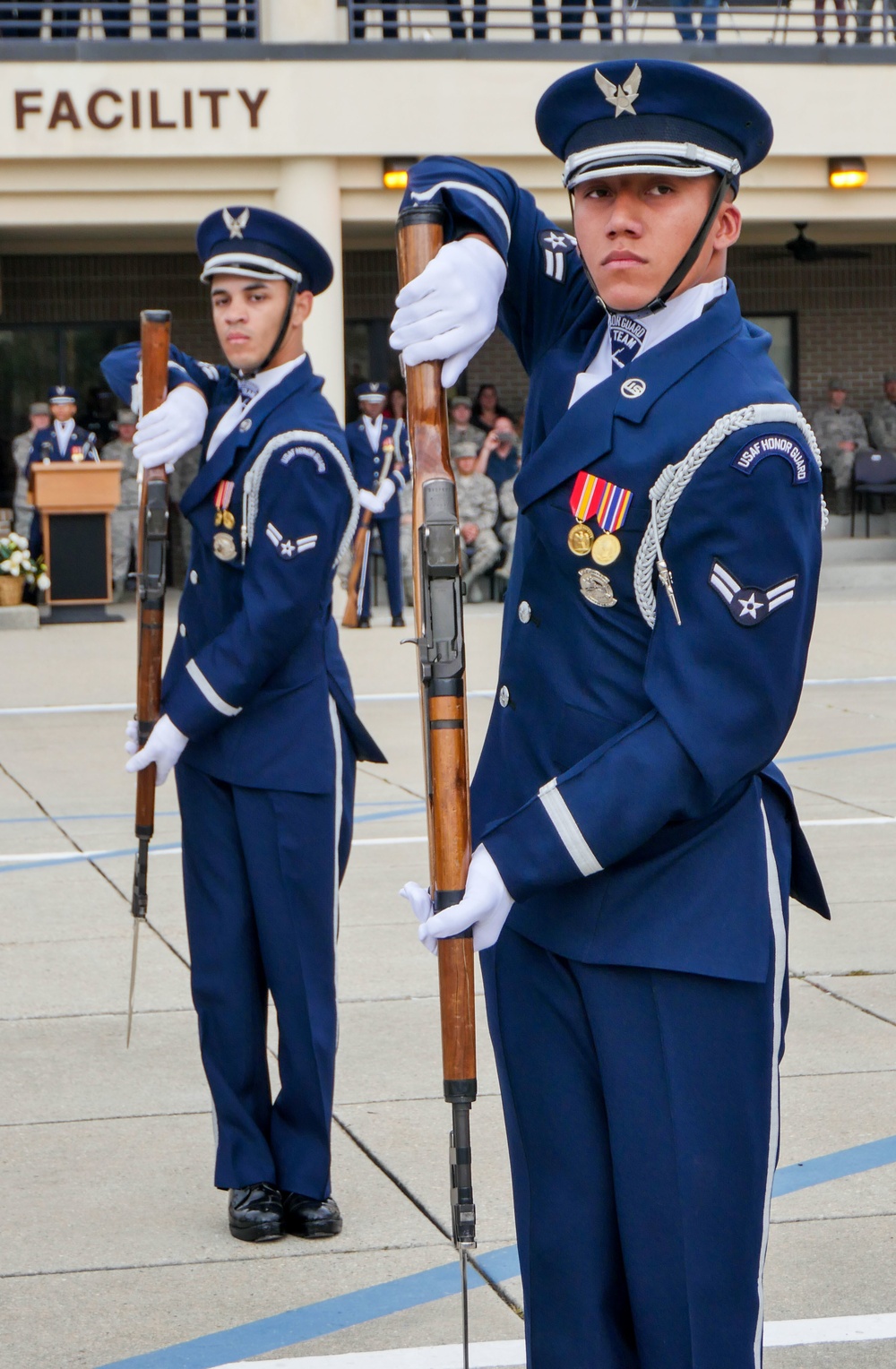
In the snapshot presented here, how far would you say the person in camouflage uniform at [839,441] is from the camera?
22.2 m

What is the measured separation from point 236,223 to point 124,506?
16.0 meters

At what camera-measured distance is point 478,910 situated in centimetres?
228

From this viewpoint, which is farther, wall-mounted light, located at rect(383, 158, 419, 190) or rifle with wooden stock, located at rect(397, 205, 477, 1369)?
wall-mounted light, located at rect(383, 158, 419, 190)

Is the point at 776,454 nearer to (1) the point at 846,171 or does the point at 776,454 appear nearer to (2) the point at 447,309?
(2) the point at 447,309

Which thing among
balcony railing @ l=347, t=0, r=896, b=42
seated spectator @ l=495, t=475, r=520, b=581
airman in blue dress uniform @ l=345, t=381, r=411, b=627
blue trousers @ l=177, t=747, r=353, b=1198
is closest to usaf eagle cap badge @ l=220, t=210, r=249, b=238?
blue trousers @ l=177, t=747, r=353, b=1198

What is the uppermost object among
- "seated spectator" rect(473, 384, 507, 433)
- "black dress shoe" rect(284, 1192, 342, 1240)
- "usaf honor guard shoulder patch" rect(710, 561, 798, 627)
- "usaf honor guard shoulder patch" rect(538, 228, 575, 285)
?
"seated spectator" rect(473, 384, 507, 433)

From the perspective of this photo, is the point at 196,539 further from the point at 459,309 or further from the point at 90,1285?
the point at 459,309

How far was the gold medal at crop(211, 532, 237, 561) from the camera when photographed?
13.1ft

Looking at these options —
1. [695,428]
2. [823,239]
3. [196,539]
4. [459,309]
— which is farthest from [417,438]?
[823,239]

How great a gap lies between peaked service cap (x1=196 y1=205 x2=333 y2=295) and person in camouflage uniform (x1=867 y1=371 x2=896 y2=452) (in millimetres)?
19356

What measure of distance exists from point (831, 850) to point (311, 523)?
175 inches

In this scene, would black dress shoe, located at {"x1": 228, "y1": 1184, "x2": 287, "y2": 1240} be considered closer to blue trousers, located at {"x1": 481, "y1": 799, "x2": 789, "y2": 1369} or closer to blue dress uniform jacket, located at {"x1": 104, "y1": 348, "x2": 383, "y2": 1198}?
blue dress uniform jacket, located at {"x1": 104, "y1": 348, "x2": 383, "y2": 1198}

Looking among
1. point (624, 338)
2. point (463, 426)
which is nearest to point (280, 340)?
point (624, 338)

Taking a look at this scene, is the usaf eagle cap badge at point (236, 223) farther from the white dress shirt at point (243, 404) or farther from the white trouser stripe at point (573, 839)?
the white trouser stripe at point (573, 839)
